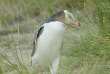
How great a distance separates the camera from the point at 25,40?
6.10m

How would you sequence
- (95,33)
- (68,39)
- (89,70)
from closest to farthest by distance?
(89,70), (95,33), (68,39)

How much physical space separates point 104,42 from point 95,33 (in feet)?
Result: 0.98

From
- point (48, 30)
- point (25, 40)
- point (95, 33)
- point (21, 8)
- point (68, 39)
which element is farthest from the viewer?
point (21, 8)

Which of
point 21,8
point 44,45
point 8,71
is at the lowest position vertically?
point 21,8

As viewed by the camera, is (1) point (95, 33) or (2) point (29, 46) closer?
(1) point (95, 33)

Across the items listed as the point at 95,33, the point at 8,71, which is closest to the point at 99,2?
the point at 95,33

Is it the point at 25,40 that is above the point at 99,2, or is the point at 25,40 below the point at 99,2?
below

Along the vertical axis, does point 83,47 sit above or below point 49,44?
below

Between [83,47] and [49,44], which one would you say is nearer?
[49,44]

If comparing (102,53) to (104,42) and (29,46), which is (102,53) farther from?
(29,46)

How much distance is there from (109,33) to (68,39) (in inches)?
25.4

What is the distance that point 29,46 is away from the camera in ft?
18.7

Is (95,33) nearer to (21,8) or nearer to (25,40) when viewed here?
(25,40)

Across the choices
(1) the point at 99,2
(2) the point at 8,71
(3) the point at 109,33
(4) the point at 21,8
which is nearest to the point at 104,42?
(3) the point at 109,33
